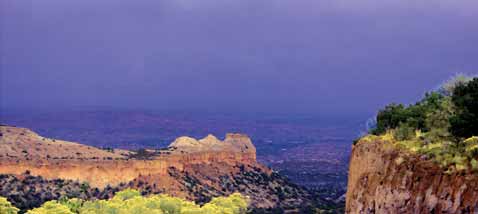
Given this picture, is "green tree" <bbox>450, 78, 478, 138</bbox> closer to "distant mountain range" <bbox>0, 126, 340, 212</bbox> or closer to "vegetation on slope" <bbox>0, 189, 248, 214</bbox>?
"vegetation on slope" <bbox>0, 189, 248, 214</bbox>

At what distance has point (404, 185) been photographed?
17.5m

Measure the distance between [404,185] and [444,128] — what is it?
3.21 meters

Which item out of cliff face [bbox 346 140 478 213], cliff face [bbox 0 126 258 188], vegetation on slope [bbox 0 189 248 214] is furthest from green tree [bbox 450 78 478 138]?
cliff face [bbox 0 126 258 188]

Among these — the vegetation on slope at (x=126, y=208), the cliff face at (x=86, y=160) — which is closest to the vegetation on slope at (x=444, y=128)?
the vegetation on slope at (x=126, y=208)

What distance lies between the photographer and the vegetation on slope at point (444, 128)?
16.5 m

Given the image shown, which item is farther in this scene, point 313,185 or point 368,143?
point 313,185

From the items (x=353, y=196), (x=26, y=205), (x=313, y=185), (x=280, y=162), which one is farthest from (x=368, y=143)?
(x=280, y=162)

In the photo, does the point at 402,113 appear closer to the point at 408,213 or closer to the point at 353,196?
the point at 353,196

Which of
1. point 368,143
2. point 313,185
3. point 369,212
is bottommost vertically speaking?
point 313,185

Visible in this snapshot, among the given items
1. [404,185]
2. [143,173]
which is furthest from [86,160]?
[404,185]

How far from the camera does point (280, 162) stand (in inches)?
7697

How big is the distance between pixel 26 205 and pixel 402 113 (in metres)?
56.7

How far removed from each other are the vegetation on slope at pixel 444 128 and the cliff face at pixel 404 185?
0.27 metres

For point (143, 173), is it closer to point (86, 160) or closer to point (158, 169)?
point (158, 169)
